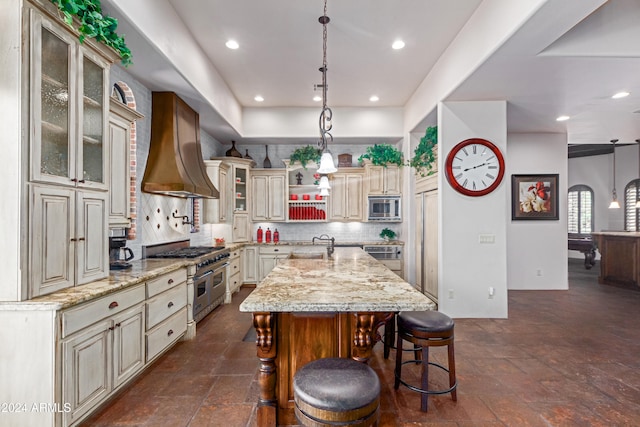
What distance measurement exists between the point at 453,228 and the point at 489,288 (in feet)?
3.00

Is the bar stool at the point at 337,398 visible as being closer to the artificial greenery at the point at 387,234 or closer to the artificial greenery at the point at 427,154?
the artificial greenery at the point at 427,154

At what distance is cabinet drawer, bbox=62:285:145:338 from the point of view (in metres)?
1.88

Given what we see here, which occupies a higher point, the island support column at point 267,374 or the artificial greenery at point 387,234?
the artificial greenery at point 387,234

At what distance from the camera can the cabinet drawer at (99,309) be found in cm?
Answer: 188

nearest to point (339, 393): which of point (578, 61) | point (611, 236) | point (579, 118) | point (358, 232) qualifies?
point (578, 61)

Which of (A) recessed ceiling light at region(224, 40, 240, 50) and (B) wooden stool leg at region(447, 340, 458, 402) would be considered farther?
(A) recessed ceiling light at region(224, 40, 240, 50)

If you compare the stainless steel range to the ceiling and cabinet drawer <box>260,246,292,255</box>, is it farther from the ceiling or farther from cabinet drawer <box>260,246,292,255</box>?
the ceiling

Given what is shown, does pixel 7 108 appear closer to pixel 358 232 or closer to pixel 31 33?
pixel 31 33

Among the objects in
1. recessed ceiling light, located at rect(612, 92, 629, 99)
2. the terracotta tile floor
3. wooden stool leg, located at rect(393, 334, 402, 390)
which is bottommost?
the terracotta tile floor

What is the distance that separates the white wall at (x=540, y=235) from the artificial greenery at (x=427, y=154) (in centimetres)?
197

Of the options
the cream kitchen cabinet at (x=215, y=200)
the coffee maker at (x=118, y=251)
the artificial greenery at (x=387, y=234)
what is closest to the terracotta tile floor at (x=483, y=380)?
the coffee maker at (x=118, y=251)

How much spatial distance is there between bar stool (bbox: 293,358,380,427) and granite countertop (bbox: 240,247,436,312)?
38 centimetres

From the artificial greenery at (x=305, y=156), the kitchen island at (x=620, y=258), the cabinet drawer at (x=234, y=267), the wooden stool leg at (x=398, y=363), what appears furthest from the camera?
the artificial greenery at (x=305, y=156)

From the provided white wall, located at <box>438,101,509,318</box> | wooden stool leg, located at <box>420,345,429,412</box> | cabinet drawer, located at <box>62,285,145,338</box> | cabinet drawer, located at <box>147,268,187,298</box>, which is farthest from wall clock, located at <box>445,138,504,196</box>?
cabinet drawer, located at <box>62,285,145,338</box>
